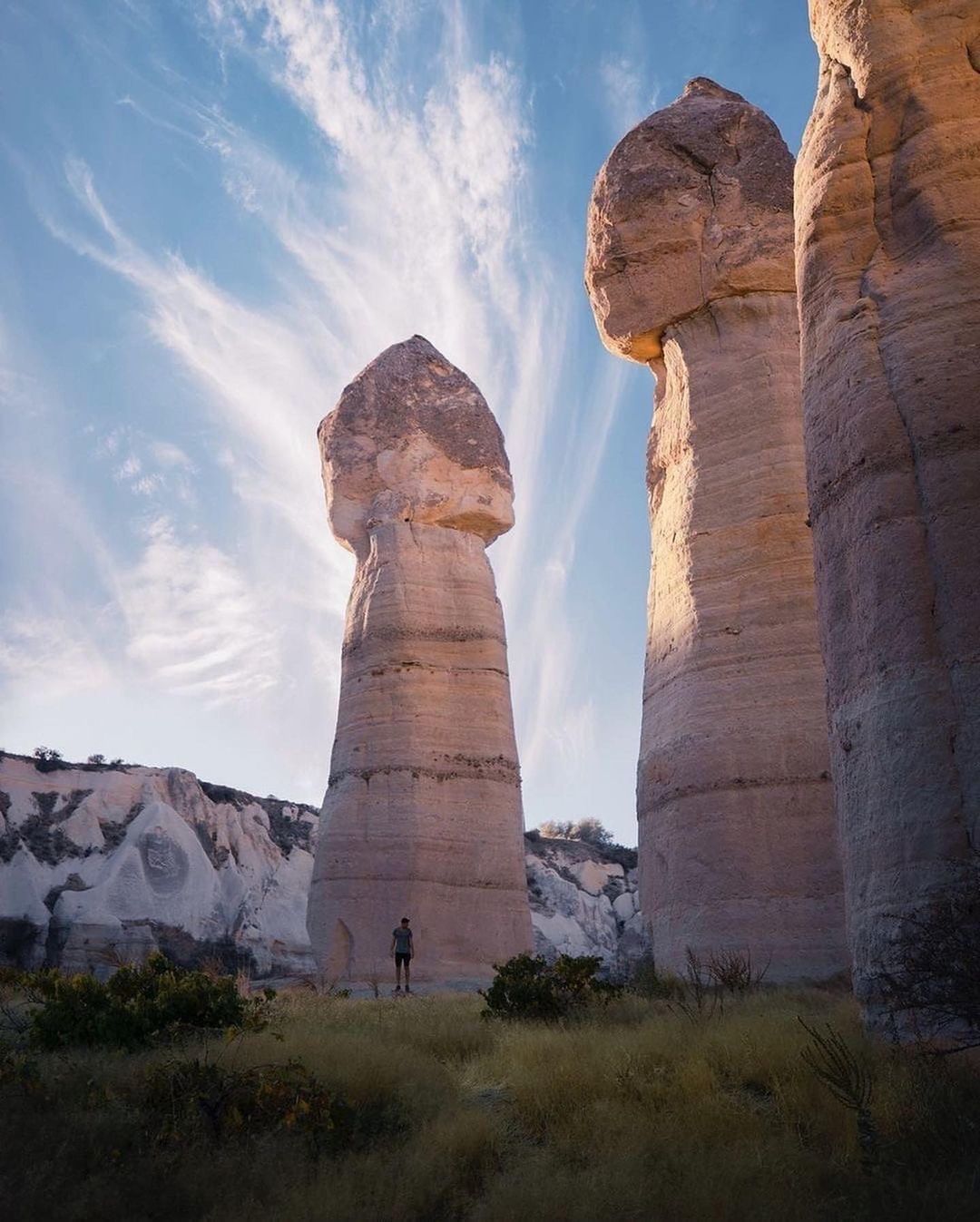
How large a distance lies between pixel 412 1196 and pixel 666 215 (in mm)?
9949

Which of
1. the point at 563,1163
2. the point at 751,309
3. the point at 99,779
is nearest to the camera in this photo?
the point at 563,1163

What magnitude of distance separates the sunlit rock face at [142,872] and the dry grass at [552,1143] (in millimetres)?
19563

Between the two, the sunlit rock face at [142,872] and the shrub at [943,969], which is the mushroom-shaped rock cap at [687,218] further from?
the sunlit rock face at [142,872]

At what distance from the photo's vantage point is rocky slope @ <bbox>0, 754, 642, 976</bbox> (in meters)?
24.9

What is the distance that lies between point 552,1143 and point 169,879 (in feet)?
78.2

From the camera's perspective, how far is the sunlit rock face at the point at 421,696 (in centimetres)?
1463

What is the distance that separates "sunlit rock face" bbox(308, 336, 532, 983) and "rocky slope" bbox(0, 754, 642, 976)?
29.9ft

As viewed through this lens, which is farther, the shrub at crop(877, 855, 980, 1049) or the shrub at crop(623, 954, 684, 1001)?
the shrub at crop(623, 954, 684, 1001)

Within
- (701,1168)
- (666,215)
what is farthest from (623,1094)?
(666,215)

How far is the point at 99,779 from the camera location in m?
29.8

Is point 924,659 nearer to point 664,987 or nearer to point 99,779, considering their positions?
point 664,987

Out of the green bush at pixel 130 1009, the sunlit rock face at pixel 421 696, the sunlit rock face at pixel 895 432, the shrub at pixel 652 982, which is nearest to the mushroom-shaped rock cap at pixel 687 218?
the sunlit rock face at pixel 895 432

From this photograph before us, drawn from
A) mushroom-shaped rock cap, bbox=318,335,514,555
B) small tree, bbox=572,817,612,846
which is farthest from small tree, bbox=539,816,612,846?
mushroom-shaped rock cap, bbox=318,335,514,555

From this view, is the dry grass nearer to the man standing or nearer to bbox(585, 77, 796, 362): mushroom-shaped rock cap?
the man standing
